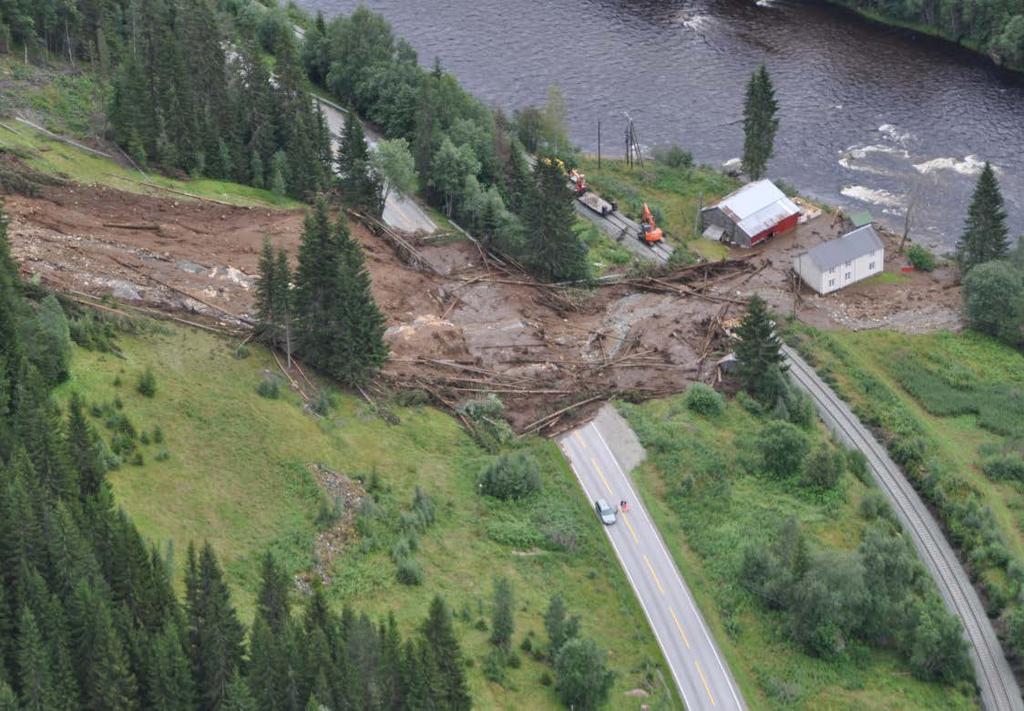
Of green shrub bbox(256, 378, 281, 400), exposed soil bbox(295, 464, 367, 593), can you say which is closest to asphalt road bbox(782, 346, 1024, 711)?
exposed soil bbox(295, 464, 367, 593)

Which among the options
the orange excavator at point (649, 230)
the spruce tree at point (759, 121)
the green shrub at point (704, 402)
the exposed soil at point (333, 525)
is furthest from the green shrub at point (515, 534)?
the spruce tree at point (759, 121)

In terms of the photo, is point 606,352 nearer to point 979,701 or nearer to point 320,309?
point 320,309

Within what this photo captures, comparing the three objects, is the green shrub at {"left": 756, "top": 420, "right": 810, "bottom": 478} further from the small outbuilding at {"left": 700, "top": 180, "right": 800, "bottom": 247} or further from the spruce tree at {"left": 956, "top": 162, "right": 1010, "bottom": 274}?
the small outbuilding at {"left": 700, "top": 180, "right": 800, "bottom": 247}

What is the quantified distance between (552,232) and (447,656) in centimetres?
5618

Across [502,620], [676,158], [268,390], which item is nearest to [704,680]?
[502,620]

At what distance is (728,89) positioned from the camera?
6467 inches

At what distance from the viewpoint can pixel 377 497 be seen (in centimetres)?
8388

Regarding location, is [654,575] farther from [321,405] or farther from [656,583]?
[321,405]

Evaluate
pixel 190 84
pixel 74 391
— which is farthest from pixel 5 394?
pixel 190 84

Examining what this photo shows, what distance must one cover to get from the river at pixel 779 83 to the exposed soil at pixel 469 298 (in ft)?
74.9

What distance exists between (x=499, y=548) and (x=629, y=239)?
50.7 m

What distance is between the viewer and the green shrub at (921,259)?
12519 cm

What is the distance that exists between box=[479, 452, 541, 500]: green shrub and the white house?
41799 mm

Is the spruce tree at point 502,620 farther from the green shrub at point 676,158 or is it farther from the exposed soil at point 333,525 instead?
the green shrub at point 676,158
